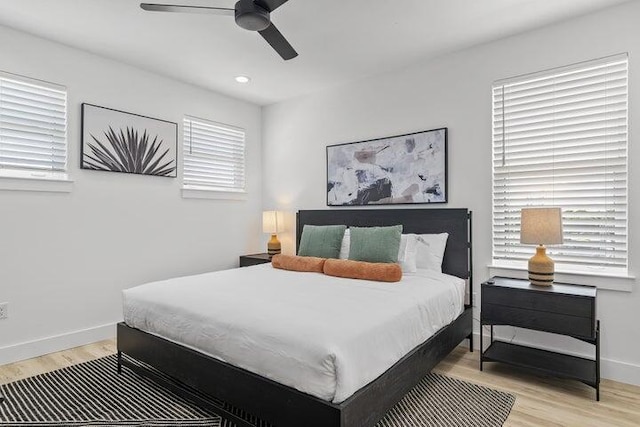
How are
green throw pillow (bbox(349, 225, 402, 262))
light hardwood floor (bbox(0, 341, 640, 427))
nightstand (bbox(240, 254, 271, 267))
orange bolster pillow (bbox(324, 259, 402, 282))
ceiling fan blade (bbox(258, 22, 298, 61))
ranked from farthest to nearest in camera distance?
nightstand (bbox(240, 254, 271, 267)), green throw pillow (bbox(349, 225, 402, 262)), orange bolster pillow (bbox(324, 259, 402, 282)), ceiling fan blade (bbox(258, 22, 298, 61)), light hardwood floor (bbox(0, 341, 640, 427))

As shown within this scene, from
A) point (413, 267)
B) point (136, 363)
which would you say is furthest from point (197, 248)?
point (413, 267)

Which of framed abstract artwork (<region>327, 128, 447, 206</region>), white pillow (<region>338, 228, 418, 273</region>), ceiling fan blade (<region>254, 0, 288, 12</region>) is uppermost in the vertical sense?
ceiling fan blade (<region>254, 0, 288, 12</region>)

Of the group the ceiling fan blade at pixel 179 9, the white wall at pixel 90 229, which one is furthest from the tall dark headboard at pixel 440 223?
the ceiling fan blade at pixel 179 9

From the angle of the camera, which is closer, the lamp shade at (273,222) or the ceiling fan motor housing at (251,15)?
the ceiling fan motor housing at (251,15)

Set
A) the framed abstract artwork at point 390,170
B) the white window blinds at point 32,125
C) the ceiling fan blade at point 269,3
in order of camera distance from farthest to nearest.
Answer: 1. the framed abstract artwork at point 390,170
2. the white window blinds at point 32,125
3. the ceiling fan blade at point 269,3

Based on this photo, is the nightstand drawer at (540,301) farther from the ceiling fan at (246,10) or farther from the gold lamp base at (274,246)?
the gold lamp base at (274,246)

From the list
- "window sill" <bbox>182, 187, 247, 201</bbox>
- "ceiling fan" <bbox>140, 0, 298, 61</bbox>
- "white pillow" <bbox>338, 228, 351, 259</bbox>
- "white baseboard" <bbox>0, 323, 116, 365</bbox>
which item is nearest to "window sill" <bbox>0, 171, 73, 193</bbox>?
"window sill" <bbox>182, 187, 247, 201</bbox>

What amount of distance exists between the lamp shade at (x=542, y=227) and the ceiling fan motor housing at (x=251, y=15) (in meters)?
2.20

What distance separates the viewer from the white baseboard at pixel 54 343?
293cm

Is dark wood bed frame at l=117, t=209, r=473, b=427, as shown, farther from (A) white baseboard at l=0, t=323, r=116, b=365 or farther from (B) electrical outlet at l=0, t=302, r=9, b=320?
(B) electrical outlet at l=0, t=302, r=9, b=320

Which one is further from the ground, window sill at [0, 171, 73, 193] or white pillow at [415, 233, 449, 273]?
window sill at [0, 171, 73, 193]

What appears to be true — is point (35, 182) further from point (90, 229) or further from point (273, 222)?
point (273, 222)

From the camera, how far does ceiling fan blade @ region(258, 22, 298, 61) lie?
2.29m

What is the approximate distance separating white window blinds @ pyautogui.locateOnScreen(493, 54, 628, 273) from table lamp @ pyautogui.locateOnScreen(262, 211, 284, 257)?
243 centimetres
